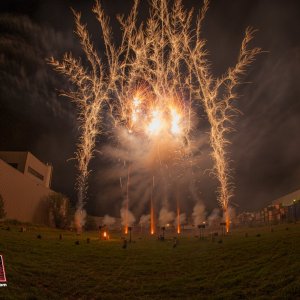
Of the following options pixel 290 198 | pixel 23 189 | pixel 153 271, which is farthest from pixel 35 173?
pixel 290 198

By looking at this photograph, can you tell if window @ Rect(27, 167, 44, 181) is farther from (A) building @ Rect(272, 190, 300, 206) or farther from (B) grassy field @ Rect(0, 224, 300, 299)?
(A) building @ Rect(272, 190, 300, 206)

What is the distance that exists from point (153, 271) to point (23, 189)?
43779 millimetres

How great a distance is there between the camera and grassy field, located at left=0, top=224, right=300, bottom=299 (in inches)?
555

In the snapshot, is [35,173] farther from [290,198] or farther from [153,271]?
[290,198]

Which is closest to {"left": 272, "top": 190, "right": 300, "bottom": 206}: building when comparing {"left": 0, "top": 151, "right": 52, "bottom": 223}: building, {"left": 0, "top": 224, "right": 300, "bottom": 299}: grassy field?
{"left": 0, "top": 224, "right": 300, "bottom": 299}: grassy field

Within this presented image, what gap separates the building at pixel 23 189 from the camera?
2007 inches

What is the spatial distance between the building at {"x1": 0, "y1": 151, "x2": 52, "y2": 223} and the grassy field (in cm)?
2764

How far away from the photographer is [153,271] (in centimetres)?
1931

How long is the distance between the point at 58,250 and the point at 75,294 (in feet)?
36.0

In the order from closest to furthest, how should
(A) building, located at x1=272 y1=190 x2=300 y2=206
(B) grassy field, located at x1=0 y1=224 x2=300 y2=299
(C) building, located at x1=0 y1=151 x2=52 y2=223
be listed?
(B) grassy field, located at x1=0 y1=224 x2=300 y2=299
(C) building, located at x1=0 y1=151 x2=52 y2=223
(A) building, located at x1=272 y1=190 x2=300 y2=206

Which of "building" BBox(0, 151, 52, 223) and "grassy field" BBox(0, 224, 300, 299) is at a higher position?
"building" BBox(0, 151, 52, 223)

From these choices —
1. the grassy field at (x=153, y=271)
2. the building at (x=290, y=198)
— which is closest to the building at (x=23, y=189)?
the grassy field at (x=153, y=271)

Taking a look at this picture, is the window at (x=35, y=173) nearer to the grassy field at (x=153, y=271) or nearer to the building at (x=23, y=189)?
the building at (x=23, y=189)

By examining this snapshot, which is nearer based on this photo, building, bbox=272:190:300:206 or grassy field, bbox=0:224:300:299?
grassy field, bbox=0:224:300:299
